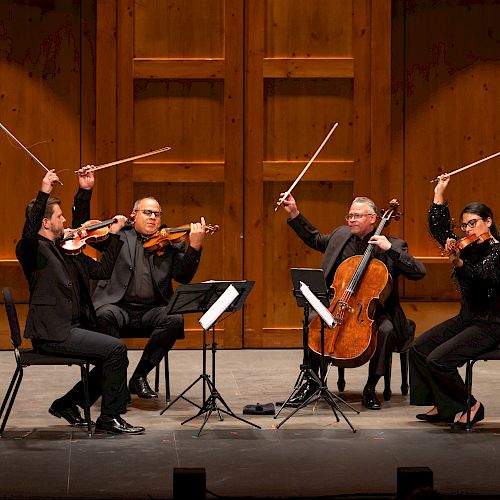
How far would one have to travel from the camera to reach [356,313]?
6129mm

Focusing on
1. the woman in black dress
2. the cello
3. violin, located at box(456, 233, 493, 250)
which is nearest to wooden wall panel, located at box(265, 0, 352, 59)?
the cello

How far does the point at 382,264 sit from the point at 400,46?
3.20 m

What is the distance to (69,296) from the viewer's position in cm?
562

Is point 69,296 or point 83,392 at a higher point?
point 69,296

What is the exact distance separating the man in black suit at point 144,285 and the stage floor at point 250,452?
323 mm

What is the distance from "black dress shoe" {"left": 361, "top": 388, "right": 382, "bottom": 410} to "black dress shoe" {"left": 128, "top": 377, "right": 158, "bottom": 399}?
3.87 feet

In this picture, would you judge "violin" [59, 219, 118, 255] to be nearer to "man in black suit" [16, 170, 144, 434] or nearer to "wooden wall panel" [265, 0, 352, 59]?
"man in black suit" [16, 170, 144, 434]

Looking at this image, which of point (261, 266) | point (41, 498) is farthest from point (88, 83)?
point (41, 498)

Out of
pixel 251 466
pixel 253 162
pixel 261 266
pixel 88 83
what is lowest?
pixel 251 466

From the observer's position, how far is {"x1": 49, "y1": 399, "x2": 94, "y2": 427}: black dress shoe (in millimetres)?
5754

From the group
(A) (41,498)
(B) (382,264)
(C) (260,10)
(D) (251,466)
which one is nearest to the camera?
(A) (41,498)

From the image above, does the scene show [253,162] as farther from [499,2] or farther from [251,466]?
[251,466]

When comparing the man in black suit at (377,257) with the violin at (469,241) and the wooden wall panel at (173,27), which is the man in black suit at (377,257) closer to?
the violin at (469,241)

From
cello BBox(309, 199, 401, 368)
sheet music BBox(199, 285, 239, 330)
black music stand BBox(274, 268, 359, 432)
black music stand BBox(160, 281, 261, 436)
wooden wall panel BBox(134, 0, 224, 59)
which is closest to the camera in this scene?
sheet music BBox(199, 285, 239, 330)
